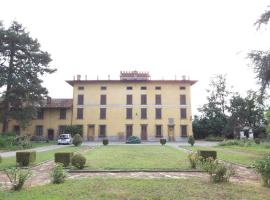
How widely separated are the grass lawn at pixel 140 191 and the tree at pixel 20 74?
27812 millimetres

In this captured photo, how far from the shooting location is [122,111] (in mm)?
48781

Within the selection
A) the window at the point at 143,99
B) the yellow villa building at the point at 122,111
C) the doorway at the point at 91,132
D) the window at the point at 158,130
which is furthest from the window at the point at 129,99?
the doorway at the point at 91,132

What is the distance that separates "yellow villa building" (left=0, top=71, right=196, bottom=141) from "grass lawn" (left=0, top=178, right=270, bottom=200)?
3753 centimetres

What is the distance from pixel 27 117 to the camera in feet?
119

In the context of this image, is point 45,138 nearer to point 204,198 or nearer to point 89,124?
point 89,124

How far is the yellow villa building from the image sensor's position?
48156mm

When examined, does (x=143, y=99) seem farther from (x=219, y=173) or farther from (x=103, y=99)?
(x=219, y=173)

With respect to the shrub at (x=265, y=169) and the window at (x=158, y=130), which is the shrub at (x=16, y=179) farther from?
the window at (x=158, y=130)

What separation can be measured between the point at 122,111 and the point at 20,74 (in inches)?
674

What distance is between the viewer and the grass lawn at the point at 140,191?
27.2ft

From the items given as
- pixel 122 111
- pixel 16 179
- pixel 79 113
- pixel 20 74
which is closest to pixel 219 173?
pixel 16 179

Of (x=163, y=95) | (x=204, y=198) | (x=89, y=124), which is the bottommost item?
(x=204, y=198)

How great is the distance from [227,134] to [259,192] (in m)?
45.8

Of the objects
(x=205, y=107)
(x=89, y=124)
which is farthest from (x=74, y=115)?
(x=205, y=107)
